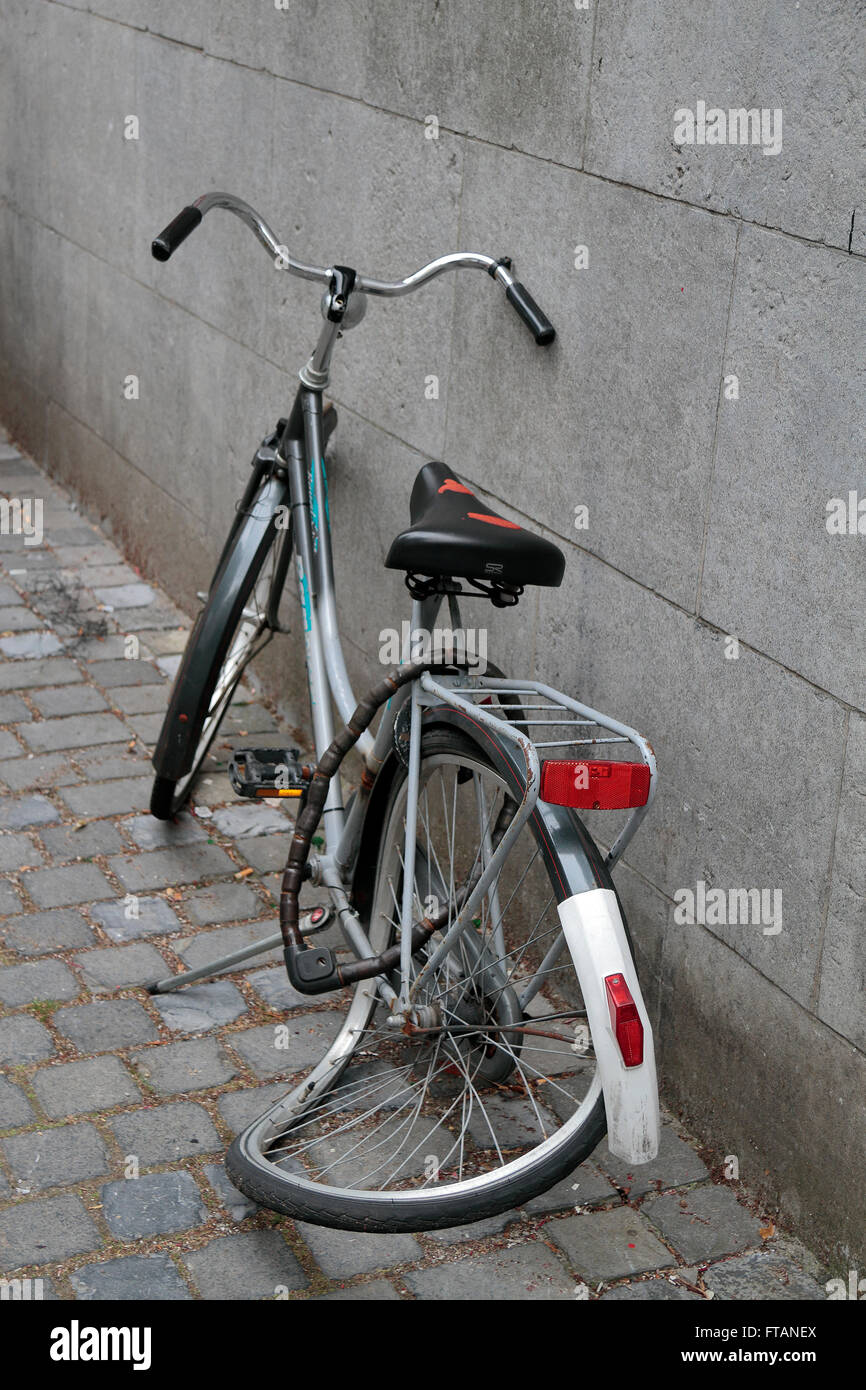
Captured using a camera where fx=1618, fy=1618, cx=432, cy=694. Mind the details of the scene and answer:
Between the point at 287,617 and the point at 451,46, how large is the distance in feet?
6.56

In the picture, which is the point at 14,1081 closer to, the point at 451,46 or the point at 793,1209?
the point at 793,1209

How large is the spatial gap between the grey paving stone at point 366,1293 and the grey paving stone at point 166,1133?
508 millimetres

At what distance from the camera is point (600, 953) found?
269cm

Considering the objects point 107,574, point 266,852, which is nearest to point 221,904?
point 266,852

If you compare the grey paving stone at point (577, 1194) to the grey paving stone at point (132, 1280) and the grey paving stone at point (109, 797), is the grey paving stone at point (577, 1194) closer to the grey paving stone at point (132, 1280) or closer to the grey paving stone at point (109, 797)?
the grey paving stone at point (132, 1280)

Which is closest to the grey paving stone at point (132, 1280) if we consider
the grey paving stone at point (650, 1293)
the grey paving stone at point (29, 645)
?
the grey paving stone at point (650, 1293)

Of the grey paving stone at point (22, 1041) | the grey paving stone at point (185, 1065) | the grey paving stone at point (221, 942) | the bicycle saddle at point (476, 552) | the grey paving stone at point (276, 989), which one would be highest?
the bicycle saddle at point (476, 552)

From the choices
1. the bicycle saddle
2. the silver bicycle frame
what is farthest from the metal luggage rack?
the bicycle saddle

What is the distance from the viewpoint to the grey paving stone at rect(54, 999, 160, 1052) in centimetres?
376

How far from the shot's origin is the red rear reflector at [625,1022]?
104 inches

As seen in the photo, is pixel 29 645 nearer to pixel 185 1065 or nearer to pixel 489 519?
pixel 185 1065

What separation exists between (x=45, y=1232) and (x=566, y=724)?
4.66ft

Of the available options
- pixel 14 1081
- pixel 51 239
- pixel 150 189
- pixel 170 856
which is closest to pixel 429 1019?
pixel 14 1081

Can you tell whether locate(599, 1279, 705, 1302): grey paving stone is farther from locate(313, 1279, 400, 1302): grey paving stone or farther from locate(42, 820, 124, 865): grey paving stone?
locate(42, 820, 124, 865): grey paving stone
